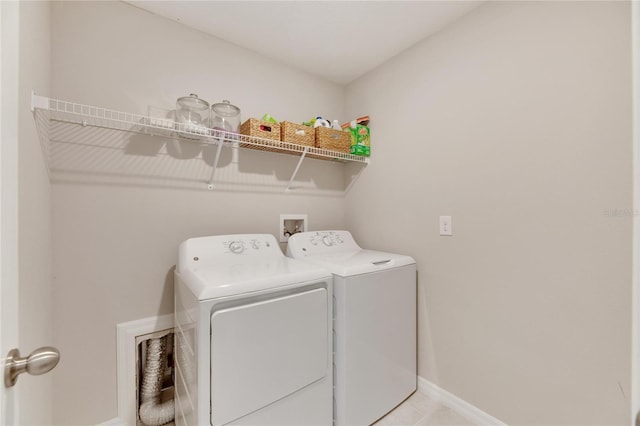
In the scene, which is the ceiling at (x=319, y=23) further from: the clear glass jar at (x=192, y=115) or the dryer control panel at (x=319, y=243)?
the dryer control panel at (x=319, y=243)

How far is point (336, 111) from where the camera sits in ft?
7.96

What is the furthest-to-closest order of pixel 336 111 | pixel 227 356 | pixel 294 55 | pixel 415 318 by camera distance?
1. pixel 336 111
2. pixel 294 55
3. pixel 415 318
4. pixel 227 356

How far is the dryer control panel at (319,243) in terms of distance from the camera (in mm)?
1785

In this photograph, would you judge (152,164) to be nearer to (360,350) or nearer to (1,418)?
(1,418)

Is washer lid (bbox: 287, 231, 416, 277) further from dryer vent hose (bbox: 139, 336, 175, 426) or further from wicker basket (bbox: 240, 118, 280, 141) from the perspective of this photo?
dryer vent hose (bbox: 139, 336, 175, 426)

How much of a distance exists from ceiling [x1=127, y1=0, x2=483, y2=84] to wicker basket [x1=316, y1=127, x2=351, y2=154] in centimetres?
59

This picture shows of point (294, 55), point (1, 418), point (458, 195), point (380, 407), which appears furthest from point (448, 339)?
point (294, 55)

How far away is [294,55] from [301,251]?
148 cm

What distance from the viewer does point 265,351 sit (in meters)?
1.12

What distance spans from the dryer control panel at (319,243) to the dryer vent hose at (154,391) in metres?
0.95

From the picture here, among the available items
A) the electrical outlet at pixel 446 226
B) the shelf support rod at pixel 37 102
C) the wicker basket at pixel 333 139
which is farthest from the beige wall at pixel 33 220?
the electrical outlet at pixel 446 226

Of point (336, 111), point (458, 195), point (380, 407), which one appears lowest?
point (380, 407)

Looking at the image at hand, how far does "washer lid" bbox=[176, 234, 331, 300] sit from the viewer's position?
42.9 inches

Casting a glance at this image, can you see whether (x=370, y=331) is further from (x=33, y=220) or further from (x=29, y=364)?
(x=33, y=220)
